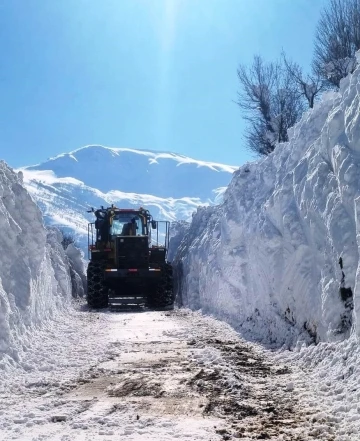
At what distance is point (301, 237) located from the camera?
983 cm

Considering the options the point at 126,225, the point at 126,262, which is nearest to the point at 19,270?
the point at 126,262

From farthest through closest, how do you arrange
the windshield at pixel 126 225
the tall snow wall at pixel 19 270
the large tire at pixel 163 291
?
the windshield at pixel 126 225 < the large tire at pixel 163 291 < the tall snow wall at pixel 19 270

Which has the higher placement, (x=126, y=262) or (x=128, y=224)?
(x=128, y=224)

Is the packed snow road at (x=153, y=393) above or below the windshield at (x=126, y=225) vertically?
below

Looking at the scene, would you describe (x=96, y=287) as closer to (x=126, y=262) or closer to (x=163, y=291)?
(x=126, y=262)

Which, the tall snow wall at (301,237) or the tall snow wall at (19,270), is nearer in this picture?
the tall snow wall at (301,237)

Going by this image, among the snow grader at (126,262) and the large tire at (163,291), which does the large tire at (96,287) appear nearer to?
the snow grader at (126,262)

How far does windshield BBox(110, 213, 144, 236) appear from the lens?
71.1 ft

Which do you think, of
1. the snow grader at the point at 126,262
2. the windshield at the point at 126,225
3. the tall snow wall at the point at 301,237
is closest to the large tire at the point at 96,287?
the snow grader at the point at 126,262

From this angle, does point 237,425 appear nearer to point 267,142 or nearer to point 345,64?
point 345,64

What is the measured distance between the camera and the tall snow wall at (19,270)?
8.16 m

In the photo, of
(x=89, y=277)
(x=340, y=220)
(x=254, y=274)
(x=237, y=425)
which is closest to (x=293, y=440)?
(x=237, y=425)

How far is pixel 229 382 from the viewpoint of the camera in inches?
257

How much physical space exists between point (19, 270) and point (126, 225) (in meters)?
11.3
